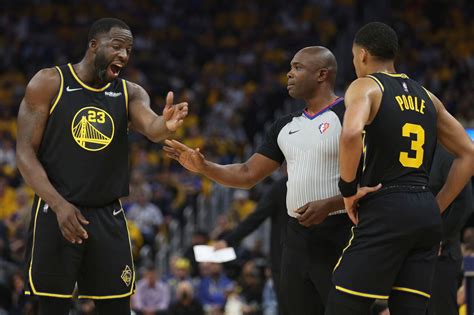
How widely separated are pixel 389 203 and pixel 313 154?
3.11 ft

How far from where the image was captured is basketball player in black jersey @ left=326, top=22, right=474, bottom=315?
197 inches

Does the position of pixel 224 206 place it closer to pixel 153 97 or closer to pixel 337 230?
pixel 153 97

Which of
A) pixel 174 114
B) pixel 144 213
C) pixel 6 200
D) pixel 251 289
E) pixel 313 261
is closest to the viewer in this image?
pixel 174 114

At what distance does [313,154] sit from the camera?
588cm

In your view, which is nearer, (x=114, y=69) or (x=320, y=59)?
(x=114, y=69)

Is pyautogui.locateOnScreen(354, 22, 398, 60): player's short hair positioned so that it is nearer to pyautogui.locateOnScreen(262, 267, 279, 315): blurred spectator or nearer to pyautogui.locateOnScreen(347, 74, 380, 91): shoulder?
pyautogui.locateOnScreen(347, 74, 380, 91): shoulder

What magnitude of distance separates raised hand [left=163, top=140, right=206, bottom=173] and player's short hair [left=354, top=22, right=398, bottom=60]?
55.5 inches

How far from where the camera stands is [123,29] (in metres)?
5.82

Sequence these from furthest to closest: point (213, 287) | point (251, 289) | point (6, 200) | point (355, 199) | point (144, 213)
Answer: point (6, 200) → point (144, 213) → point (213, 287) → point (251, 289) → point (355, 199)

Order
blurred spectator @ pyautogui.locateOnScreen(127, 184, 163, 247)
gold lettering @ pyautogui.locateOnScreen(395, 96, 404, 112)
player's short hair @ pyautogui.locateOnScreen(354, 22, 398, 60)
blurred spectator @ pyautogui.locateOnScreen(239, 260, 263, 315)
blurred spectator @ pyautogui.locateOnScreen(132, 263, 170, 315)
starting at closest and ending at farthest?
1. gold lettering @ pyautogui.locateOnScreen(395, 96, 404, 112)
2. player's short hair @ pyautogui.locateOnScreen(354, 22, 398, 60)
3. blurred spectator @ pyautogui.locateOnScreen(239, 260, 263, 315)
4. blurred spectator @ pyautogui.locateOnScreen(132, 263, 170, 315)
5. blurred spectator @ pyautogui.locateOnScreen(127, 184, 163, 247)

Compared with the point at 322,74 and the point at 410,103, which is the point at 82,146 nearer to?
the point at 322,74

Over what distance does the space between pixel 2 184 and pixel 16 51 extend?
328 inches

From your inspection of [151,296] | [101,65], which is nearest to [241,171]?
[101,65]

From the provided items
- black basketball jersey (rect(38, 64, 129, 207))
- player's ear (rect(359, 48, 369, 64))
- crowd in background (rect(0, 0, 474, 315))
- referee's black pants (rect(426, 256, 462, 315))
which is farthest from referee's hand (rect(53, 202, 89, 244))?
crowd in background (rect(0, 0, 474, 315))
